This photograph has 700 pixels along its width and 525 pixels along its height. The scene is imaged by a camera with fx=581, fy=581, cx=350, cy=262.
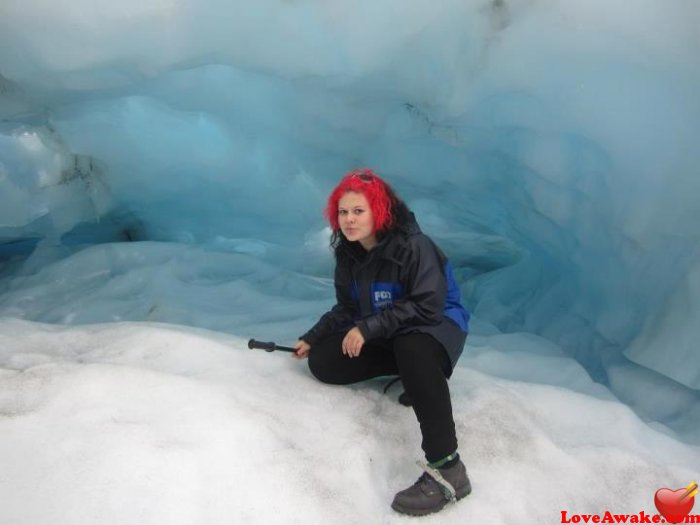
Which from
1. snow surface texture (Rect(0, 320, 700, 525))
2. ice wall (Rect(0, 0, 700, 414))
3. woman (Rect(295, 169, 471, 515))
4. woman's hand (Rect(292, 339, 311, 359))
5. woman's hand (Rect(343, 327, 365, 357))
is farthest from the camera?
ice wall (Rect(0, 0, 700, 414))

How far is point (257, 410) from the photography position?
1.19m

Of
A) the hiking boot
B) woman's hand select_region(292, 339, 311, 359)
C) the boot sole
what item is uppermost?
woman's hand select_region(292, 339, 311, 359)

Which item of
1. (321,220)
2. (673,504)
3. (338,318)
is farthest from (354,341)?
(321,220)

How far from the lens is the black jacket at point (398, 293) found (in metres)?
1.22

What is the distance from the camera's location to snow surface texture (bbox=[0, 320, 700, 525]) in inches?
37.1

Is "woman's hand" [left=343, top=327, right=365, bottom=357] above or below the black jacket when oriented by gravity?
below

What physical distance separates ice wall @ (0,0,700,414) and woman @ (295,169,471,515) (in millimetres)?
811

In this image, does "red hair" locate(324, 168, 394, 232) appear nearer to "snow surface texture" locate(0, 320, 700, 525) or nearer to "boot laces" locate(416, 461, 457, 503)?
"snow surface texture" locate(0, 320, 700, 525)

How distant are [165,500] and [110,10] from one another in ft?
4.97

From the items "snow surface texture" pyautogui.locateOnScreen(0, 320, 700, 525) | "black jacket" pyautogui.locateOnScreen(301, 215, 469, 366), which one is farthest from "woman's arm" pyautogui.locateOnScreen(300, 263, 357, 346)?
"snow surface texture" pyautogui.locateOnScreen(0, 320, 700, 525)

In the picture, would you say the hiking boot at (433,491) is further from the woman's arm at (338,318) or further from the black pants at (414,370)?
the woman's arm at (338,318)

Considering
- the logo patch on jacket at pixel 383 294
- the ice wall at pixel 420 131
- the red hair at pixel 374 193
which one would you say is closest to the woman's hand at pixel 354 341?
the logo patch on jacket at pixel 383 294

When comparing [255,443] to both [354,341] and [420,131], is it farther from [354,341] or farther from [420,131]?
[420,131]

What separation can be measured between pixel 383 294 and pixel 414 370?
236 millimetres
